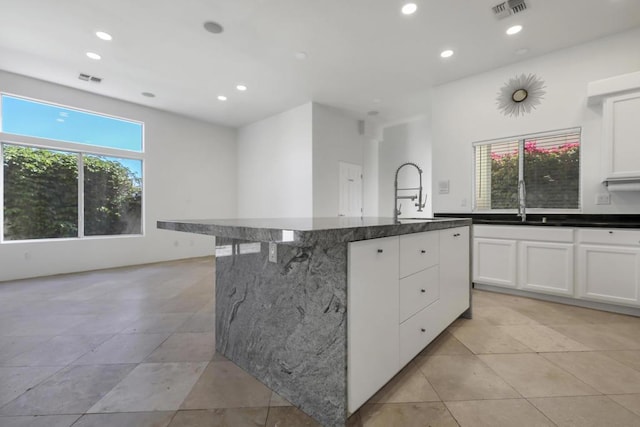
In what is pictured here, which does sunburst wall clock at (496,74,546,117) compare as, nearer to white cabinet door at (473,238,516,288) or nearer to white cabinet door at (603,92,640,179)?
white cabinet door at (603,92,640,179)

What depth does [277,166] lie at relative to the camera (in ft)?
18.9

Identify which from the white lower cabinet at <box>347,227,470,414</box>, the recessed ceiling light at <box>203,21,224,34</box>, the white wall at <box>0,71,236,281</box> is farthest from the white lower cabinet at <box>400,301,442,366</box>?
the white wall at <box>0,71,236,281</box>

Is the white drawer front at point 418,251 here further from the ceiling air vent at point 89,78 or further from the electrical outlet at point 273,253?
the ceiling air vent at point 89,78

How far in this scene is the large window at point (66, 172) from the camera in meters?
4.07

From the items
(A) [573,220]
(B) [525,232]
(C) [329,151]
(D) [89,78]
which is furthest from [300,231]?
(D) [89,78]

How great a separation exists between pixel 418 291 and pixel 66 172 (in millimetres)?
5745

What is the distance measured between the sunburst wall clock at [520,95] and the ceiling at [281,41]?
290 mm

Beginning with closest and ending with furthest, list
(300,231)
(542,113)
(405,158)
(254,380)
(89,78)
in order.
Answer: (300,231)
(254,380)
(542,113)
(89,78)
(405,158)

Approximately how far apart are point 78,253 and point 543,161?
7.15 metres

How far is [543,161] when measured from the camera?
350cm

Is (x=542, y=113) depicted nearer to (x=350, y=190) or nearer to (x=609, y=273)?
(x=609, y=273)

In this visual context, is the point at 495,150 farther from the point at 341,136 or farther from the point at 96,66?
the point at 96,66

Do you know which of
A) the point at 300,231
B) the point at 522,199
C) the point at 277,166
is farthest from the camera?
the point at 277,166

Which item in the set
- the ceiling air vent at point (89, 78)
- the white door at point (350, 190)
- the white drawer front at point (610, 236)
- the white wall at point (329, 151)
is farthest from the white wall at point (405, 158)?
the ceiling air vent at point (89, 78)
